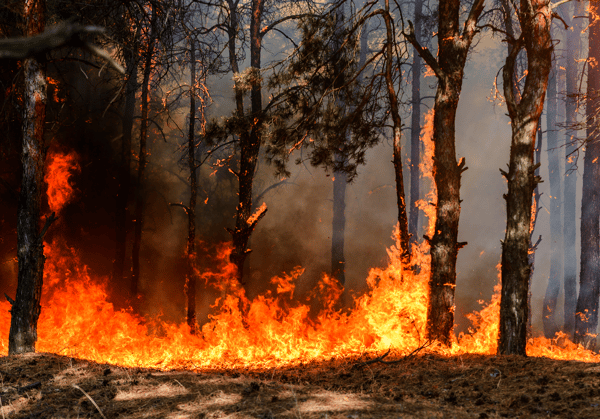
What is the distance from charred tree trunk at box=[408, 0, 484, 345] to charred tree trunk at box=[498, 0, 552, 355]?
929mm

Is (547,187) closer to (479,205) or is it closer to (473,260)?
(479,205)

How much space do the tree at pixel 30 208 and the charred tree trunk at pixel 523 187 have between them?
8.03 m

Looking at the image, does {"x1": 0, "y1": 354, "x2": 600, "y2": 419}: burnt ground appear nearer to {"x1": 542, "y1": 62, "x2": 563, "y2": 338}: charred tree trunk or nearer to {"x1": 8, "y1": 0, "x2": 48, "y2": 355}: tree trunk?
{"x1": 8, "y1": 0, "x2": 48, "y2": 355}: tree trunk

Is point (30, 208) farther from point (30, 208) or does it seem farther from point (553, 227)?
point (553, 227)

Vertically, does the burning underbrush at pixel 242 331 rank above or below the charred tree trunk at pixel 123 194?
below

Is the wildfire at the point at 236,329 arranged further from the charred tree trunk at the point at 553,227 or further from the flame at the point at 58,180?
the charred tree trunk at the point at 553,227

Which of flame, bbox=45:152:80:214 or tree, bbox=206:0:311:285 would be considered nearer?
tree, bbox=206:0:311:285

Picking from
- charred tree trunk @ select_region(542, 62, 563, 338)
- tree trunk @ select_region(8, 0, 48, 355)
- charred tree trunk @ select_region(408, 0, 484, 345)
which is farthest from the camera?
charred tree trunk @ select_region(542, 62, 563, 338)

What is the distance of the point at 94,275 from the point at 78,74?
8.02m

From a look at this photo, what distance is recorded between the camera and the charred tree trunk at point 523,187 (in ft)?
23.9

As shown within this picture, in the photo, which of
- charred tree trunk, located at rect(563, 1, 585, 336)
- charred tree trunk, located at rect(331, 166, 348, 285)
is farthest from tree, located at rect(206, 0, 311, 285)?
charred tree trunk, located at rect(563, 1, 585, 336)

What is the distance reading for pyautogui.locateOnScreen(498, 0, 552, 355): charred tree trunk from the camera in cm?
729

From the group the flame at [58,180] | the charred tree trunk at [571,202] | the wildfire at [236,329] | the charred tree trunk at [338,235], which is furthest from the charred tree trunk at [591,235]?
the flame at [58,180]

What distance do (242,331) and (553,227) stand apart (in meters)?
20.2
